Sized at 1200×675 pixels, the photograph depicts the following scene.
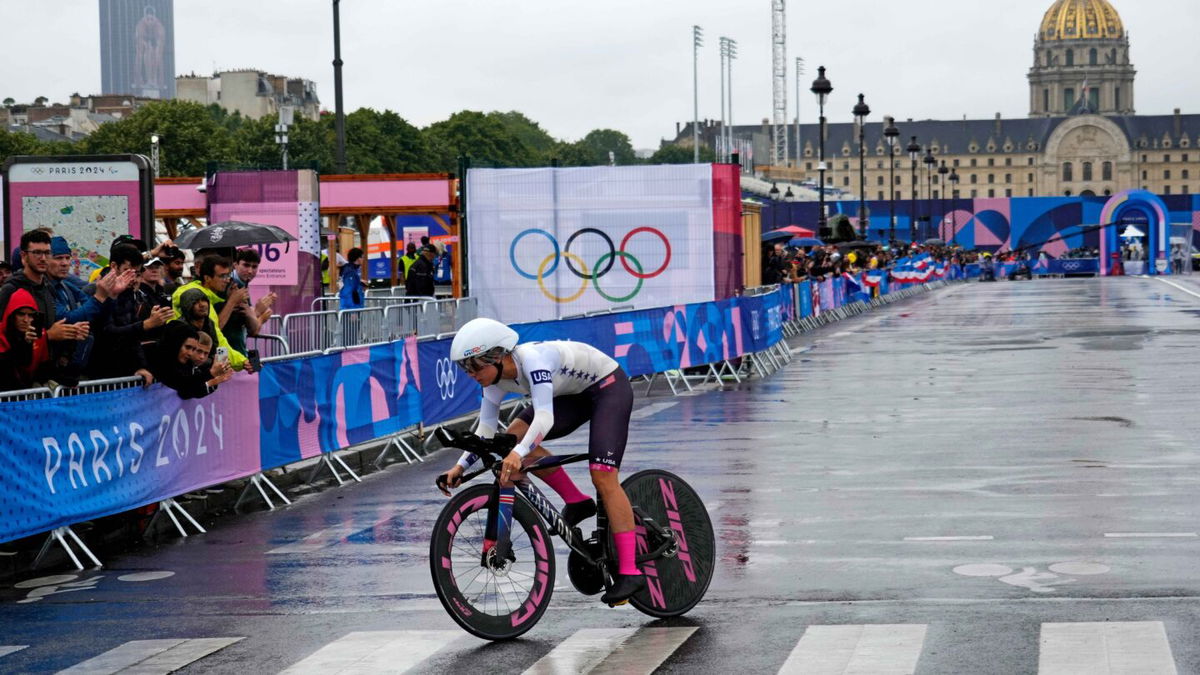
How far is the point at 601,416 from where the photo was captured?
8719 millimetres

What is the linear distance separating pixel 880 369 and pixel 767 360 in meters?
2.07

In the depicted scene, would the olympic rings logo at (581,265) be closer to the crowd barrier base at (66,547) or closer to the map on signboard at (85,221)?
the map on signboard at (85,221)

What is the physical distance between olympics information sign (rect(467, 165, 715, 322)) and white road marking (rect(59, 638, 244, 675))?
1977 centimetres

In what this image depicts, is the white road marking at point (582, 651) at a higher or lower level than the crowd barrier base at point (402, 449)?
higher

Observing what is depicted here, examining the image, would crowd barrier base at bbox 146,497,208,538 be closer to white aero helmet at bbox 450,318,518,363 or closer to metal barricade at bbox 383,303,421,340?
white aero helmet at bbox 450,318,518,363

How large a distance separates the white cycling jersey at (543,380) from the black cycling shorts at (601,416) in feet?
0.19

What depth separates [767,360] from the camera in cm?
2881

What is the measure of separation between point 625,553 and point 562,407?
2.46 feet

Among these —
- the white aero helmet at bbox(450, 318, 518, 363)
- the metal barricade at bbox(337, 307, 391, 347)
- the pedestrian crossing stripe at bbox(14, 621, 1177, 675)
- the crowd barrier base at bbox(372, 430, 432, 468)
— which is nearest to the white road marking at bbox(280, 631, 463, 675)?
the pedestrian crossing stripe at bbox(14, 621, 1177, 675)

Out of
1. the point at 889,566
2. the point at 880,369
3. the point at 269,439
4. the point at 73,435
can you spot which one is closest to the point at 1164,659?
the point at 889,566

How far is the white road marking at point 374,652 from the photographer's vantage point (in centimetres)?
795

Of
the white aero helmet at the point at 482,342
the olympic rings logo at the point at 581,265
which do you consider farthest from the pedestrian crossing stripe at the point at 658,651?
the olympic rings logo at the point at 581,265

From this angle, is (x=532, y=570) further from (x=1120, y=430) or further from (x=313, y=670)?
(x=1120, y=430)

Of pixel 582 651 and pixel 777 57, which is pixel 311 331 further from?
A: pixel 777 57
